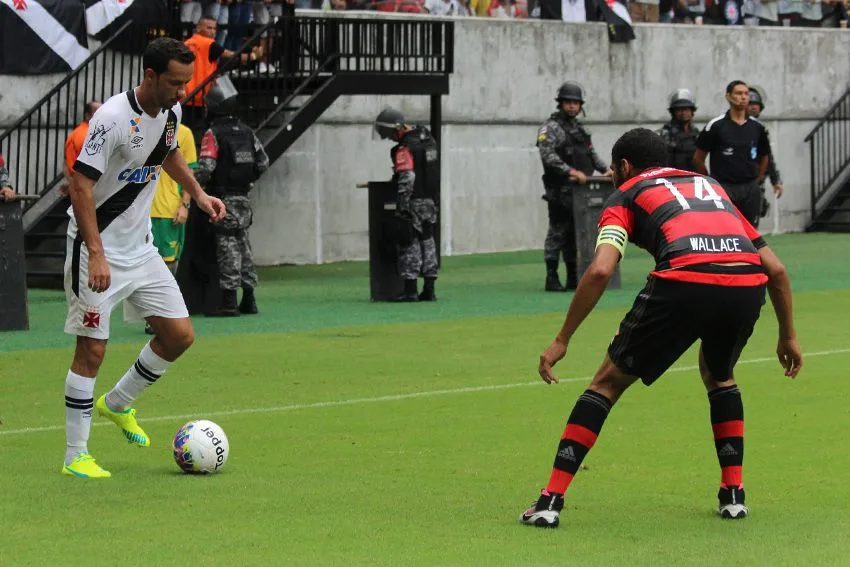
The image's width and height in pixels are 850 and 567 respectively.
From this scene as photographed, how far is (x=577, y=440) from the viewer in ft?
23.1

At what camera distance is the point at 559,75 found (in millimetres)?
27031

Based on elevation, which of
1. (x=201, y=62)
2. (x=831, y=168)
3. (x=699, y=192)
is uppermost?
(x=201, y=62)

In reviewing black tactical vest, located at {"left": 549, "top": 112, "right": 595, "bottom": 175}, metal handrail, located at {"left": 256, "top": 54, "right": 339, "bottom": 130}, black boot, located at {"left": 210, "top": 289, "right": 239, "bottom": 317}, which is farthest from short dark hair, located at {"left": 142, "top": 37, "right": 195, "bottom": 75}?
metal handrail, located at {"left": 256, "top": 54, "right": 339, "bottom": 130}

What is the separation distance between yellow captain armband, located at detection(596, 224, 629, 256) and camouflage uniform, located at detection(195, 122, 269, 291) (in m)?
9.82

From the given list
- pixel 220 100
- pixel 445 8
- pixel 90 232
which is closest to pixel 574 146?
pixel 220 100

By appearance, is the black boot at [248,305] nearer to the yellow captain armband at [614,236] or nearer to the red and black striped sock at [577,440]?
the red and black striped sock at [577,440]

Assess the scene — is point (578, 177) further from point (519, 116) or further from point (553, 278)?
point (519, 116)

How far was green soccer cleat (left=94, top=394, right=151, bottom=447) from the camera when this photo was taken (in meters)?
9.06

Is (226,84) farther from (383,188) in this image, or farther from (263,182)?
(263,182)

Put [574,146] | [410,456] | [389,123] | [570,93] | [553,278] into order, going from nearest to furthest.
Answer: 1. [410,456]
2. [389,123]
3. [570,93]
4. [574,146]
5. [553,278]

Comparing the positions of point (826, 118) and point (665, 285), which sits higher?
point (665, 285)

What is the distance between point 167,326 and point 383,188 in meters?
9.64

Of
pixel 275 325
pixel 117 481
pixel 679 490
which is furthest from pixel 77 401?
pixel 275 325

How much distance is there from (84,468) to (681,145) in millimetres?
12660
